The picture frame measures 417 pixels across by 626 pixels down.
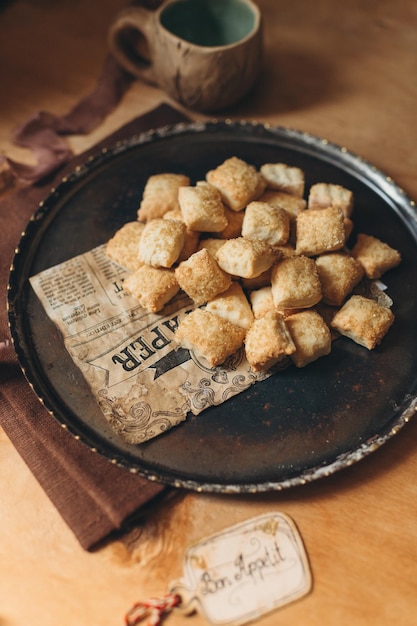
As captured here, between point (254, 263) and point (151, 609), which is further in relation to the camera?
point (254, 263)

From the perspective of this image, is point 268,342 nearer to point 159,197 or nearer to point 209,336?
point 209,336

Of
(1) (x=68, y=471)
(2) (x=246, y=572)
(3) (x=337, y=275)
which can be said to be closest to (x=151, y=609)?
(2) (x=246, y=572)

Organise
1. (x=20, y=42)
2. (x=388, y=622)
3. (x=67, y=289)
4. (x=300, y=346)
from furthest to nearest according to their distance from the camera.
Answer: (x=20, y=42) < (x=67, y=289) < (x=300, y=346) < (x=388, y=622)

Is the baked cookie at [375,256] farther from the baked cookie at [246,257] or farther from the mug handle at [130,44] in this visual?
the mug handle at [130,44]

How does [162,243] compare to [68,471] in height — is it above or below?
above

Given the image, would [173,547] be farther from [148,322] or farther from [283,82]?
[283,82]

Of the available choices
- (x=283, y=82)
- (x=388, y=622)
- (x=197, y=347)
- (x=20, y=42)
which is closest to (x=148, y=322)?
(x=197, y=347)
